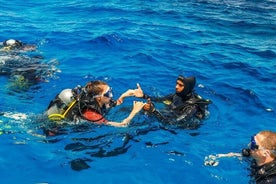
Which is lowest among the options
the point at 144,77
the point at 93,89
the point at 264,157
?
the point at 144,77

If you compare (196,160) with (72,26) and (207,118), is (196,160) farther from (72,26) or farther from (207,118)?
(72,26)

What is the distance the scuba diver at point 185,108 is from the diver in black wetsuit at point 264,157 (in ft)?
8.95

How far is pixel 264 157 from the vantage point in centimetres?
598

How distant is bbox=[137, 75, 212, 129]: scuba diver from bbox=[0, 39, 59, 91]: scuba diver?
3253 millimetres

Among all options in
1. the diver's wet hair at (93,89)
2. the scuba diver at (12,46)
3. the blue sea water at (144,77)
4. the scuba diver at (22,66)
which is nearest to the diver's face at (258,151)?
the blue sea water at (144,77)

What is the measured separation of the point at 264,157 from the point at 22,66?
739cm

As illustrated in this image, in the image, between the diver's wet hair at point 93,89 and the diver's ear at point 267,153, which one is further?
the diver's wet hair at point 93,89

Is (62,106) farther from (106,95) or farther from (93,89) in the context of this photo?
(106,95)

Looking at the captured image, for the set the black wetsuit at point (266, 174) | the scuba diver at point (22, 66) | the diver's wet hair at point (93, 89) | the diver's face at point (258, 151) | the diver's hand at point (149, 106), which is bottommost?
the scuba diver at point (22, 66)

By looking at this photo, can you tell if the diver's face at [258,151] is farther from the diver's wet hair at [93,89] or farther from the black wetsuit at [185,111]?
the diver's wet hair at [93,89]

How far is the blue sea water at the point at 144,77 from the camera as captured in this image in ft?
24.5

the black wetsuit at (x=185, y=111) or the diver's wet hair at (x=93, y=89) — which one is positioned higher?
the diver's wet hair at (x=93, y=89)

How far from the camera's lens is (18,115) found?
8.90 metres

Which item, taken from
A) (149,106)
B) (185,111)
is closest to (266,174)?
(149,106)
